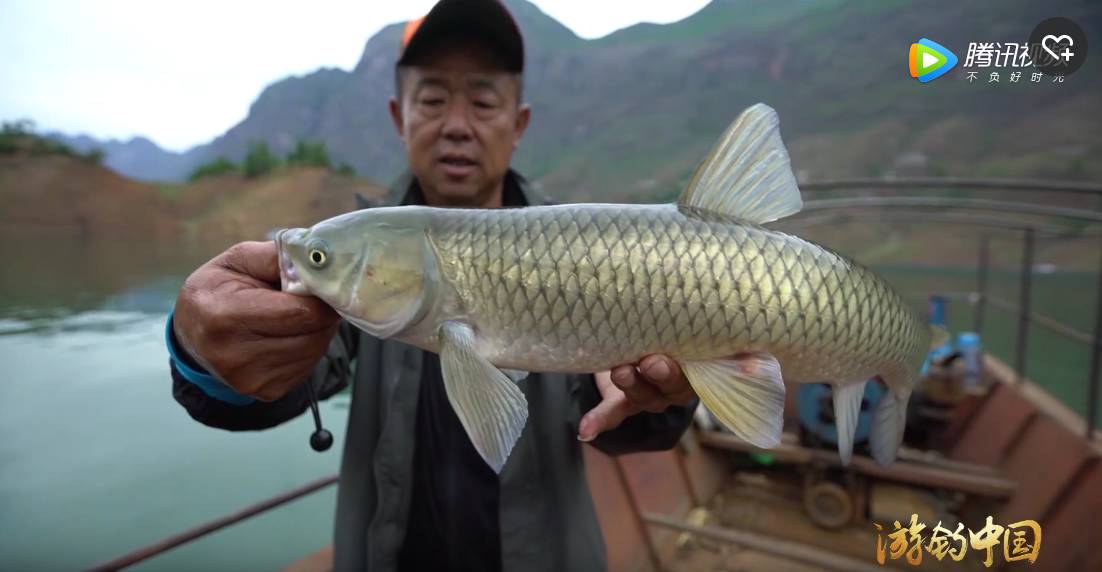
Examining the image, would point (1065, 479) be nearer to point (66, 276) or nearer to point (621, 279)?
point (621, 279)

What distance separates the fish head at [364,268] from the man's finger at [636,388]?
1.22 ft

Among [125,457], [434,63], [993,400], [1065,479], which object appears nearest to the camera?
[434,63]

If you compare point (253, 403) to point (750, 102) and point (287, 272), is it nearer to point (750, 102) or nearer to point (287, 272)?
point (287, 272)

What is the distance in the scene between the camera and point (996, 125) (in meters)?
41.9

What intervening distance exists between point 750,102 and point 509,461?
54661 millimetres

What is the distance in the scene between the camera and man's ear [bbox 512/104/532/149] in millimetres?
1793

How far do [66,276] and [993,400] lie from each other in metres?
15.9

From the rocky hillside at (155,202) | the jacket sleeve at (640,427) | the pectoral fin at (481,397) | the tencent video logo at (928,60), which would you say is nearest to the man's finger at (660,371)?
the pectoral fin at (481,397)

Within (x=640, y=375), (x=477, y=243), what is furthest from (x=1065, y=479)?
(x=477, y=243)

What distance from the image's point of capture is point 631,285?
999 mm

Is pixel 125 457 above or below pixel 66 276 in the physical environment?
below

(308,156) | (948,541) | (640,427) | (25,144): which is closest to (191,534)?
(640,427)

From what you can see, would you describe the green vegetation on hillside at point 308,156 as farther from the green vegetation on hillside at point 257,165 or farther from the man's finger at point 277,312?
the man's finger at point 277,312

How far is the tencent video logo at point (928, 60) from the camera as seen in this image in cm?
229
